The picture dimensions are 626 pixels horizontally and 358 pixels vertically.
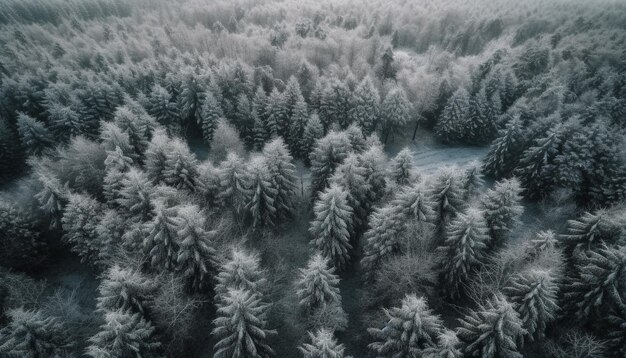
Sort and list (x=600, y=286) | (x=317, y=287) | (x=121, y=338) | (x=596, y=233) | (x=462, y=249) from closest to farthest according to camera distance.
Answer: (x=121, y=338)
(x=600, y=286)
(x=317, y=287)
(x=462, y=249)
(x=596, y=233)

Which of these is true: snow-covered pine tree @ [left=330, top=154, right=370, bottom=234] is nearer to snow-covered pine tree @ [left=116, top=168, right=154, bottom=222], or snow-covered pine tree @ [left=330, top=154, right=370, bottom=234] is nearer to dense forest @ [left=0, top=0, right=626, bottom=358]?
dense forest @ [left=0, top=0, right=626, bottom=358]

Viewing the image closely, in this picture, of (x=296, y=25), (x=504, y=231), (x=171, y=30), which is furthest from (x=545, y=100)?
(x=171, y=30)

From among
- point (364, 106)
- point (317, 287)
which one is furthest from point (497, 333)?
point (364, 106)

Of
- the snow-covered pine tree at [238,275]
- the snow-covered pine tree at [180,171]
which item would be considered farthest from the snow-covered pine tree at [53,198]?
the snow-covered pine tree at [238,275]

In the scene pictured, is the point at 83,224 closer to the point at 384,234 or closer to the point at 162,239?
the point at 162,239

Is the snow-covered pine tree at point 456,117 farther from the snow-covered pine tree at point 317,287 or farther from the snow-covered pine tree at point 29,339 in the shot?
the snow-covered pine tree at point 29,339

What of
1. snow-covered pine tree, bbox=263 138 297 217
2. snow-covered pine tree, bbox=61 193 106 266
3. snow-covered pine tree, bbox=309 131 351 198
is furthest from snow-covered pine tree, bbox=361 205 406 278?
snow-covered pine tree, bbox=61 193 106 266
